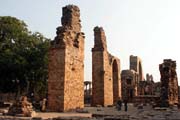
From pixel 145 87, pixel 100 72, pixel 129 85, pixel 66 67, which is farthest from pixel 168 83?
pixel 145 87

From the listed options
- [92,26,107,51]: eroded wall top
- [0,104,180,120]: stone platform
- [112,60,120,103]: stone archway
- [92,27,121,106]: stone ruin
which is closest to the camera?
[0,104,180,120]: stone platform

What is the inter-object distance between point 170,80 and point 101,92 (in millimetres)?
5584

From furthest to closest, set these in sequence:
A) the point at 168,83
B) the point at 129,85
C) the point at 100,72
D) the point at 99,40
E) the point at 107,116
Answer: the point at 129,85 < the point at 99,40 < the point at 100,72 < the point at 168,83 < the point at 107,116

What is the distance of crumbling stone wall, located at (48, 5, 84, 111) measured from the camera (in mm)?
15164

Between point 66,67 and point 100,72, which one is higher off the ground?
point 100,72

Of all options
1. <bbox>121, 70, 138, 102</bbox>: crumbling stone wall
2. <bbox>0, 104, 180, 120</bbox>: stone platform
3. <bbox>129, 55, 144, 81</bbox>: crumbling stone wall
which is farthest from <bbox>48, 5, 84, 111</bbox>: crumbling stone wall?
<bbox>129, 55, 144, 81</bbox>: crumbling stone wall

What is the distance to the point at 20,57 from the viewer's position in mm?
23234

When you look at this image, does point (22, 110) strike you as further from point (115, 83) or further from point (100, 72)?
point (115, 83)

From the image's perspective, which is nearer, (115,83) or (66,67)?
(66,67)

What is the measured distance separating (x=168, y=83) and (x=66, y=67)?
9.32 metres

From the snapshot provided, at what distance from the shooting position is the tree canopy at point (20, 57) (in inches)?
914

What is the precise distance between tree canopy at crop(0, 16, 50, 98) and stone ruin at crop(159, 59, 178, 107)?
1020 centimetres

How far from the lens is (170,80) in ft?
70.1

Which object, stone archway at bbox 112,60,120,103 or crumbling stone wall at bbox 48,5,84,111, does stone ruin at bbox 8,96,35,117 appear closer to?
crumbling stone wall at bbox 48,5,84,111
